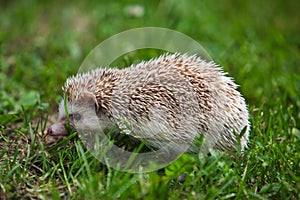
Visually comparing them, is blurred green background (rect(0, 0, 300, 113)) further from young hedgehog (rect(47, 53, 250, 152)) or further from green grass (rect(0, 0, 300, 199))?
young hedgehog (rect(47, 53, 250, 152))

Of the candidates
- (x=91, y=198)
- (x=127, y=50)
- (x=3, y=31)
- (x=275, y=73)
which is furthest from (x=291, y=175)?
(x=3, y=31)

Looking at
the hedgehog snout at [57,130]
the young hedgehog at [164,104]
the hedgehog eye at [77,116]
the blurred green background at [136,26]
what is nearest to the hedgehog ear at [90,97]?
the young hedgehog at [164,104]

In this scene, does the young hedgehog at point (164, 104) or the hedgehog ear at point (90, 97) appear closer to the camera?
the young hedgehog at point (164, 104)

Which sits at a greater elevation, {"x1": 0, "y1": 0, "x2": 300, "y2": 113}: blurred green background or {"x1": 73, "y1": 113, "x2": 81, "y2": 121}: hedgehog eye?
{"x1": 0, "y1": 0, "x2": 300, "y2": 113}: blurred green background

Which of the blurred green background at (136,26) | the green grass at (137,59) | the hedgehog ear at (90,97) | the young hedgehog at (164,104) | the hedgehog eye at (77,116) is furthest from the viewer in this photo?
the blurred green background at (136,26)

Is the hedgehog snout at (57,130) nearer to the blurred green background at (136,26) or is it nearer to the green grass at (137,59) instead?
the green grass at (137,59)

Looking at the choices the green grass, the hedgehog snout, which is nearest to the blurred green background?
the green grass

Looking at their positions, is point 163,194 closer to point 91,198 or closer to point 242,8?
point 91,198
